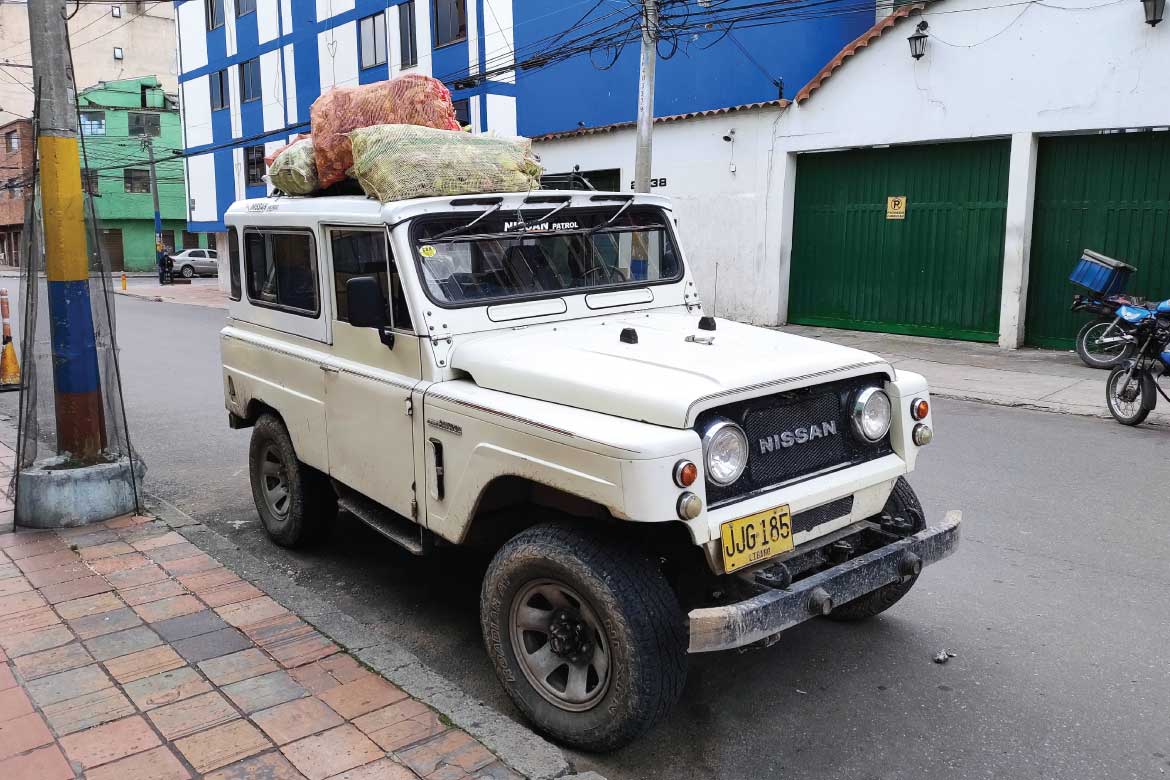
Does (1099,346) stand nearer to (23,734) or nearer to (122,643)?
(122,643)

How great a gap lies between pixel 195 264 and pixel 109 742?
1635 inches

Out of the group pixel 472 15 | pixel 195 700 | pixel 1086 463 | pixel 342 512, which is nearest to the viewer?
pixel 195 700

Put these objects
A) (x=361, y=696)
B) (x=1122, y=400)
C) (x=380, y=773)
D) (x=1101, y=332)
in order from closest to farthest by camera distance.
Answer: (x=380, y=773) < (x=361, y=696) < (x=1122, y=400) < (x=1101, y=332)

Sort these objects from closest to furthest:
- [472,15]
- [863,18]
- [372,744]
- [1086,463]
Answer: [372,744] → [1086,463] → [863,18] → [472,15]

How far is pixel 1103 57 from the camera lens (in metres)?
12.1

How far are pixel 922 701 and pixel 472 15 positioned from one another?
23.7 meters

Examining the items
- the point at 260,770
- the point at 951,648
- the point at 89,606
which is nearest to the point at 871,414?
the point at 951,648

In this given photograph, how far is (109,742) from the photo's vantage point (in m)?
3.33

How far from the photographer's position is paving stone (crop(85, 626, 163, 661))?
4.03 metres

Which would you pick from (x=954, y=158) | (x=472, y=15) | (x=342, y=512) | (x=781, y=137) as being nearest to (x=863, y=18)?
(x=781, y=137)

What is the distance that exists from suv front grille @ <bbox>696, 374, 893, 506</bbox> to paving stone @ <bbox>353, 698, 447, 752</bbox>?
1.29 metres

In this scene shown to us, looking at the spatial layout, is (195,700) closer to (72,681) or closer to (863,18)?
(72,681)

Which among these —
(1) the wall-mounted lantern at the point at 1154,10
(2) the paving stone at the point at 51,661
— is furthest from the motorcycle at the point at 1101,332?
(2) the paving stone at the point at 51,661

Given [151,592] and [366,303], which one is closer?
[366,303]
